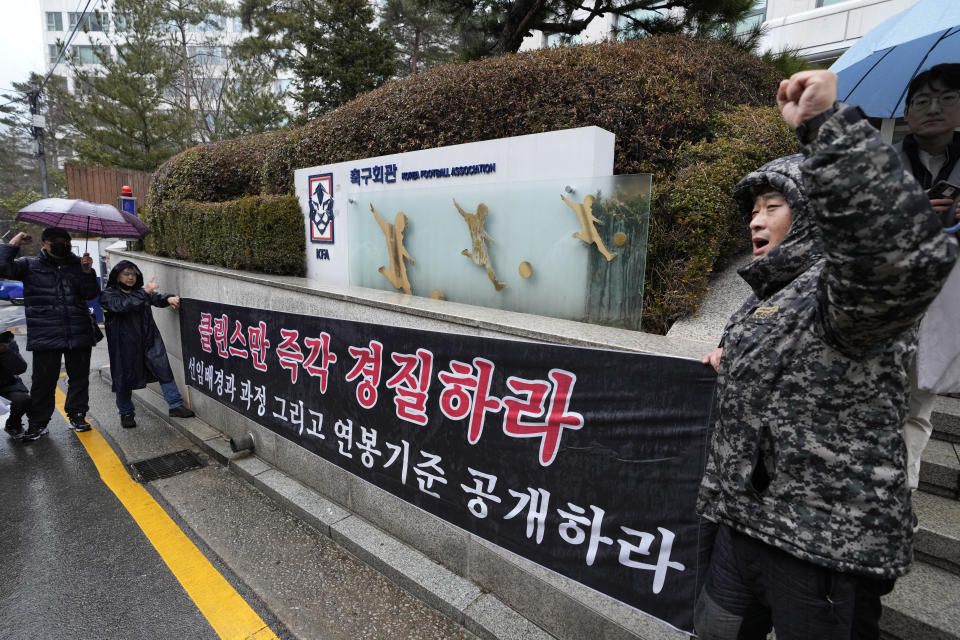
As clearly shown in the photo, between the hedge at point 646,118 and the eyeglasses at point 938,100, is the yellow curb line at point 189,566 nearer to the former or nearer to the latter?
the hedge at point 646,118

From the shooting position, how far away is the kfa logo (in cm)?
479

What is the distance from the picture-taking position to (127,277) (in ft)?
17.0

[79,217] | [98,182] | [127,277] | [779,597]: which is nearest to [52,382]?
[127,277]

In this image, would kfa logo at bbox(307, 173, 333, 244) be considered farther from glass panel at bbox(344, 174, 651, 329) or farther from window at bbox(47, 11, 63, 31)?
window at bbox(47, 11, 63, 31)

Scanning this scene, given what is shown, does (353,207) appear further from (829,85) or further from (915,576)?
(915,576)

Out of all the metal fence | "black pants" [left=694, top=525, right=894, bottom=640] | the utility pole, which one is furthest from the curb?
the utility pole

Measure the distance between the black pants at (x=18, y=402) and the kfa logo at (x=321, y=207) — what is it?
3132 millimetres

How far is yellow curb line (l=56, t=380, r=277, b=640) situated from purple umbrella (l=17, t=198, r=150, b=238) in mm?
2427

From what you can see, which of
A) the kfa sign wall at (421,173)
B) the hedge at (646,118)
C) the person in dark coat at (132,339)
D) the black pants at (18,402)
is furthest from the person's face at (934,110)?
the black pants at (18,402)

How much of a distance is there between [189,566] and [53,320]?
135 inches

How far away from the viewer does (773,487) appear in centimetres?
121

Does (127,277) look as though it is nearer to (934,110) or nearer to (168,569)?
(168,569)

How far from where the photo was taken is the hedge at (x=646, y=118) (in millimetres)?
3100

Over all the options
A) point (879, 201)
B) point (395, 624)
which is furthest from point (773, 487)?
point (395, 624)
